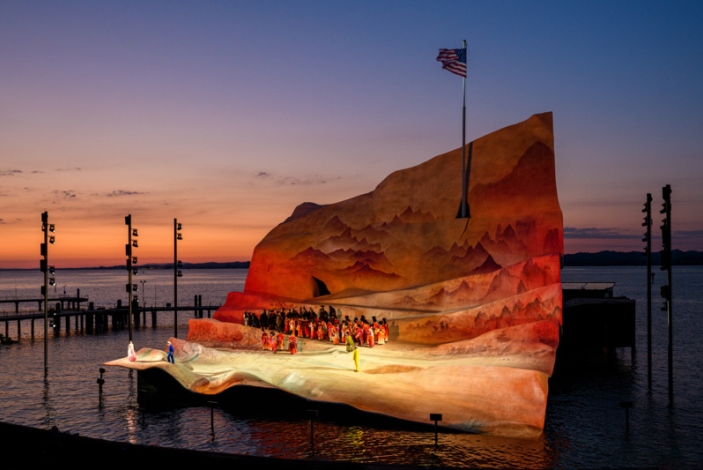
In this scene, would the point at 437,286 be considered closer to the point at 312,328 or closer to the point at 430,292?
the point at 430,292

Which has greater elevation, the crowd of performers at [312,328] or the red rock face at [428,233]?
the red rock face at [428,233]

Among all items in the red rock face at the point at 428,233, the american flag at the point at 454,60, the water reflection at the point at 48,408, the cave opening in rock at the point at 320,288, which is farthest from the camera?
the cave opening in rock at the point at 320,288

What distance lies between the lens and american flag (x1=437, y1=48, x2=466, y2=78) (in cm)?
3609

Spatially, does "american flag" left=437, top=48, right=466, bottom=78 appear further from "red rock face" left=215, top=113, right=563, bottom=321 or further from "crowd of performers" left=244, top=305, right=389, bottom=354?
"crowd of performers" left=244, top=305, right=389, bottom=354

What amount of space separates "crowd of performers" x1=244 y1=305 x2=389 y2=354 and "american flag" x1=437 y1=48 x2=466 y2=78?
44.7 ft

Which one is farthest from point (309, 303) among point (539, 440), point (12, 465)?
point (12, 465)

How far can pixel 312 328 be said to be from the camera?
115 ft

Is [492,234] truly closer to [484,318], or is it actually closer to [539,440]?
[484,318]

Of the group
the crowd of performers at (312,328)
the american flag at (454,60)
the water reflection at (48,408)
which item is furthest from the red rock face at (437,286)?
the water reflection at (48,408)

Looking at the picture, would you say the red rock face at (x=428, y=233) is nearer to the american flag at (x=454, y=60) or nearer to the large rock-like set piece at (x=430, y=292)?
the large rock-like set piece at (x=430, y=292)

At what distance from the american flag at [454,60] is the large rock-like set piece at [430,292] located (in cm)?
388

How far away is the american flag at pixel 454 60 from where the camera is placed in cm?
3609

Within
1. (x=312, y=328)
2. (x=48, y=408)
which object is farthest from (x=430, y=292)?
(x=48, y=408)

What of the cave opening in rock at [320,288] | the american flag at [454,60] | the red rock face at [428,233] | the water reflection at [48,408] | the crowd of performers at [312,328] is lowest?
the water reflection at [48,408]
